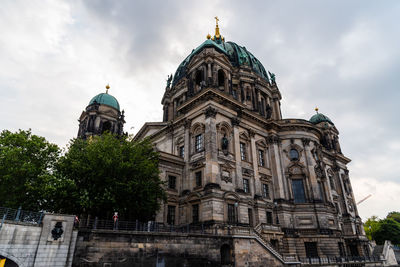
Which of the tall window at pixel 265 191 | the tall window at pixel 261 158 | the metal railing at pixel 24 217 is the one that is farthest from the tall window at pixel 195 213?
the metal railing at pixel 24 217

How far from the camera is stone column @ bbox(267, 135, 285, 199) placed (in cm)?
3247

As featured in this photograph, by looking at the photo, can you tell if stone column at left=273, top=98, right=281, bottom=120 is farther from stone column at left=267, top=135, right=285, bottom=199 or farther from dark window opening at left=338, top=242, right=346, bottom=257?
dark window opening at left=338, top=242, right=346, bottom=257

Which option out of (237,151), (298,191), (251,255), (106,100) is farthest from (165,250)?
(106,100)

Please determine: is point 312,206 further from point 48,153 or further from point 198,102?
point 48,153

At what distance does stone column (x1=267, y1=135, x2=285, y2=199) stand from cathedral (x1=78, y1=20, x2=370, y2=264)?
0.13m

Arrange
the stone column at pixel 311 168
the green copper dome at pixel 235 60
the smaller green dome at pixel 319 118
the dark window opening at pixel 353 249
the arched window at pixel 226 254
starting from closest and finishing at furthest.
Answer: the arched window at pixel 226 254 < the stone column at pixel 311 168 < the dark window opening at pixel 353 249 < the green copper dome at pixel 235 60 < the smaller green dome at pixel 319 118

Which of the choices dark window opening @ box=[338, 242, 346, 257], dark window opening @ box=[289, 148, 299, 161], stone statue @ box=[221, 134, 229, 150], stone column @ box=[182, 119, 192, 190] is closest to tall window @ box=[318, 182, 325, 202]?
dark window opening @ box=[289, 148, 299, 161]

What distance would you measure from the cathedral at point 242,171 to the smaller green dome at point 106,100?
39.1 feet

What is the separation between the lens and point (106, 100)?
49625 mm

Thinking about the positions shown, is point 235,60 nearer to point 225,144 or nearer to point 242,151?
point 242,151

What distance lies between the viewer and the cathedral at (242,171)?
2638 cm

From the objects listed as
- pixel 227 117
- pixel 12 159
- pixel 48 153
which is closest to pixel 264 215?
pixel 227 117

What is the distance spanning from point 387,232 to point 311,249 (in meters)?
42.4

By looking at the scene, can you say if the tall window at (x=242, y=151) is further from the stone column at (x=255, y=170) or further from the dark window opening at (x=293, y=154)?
the dark window opening at (x=293, y=154)
